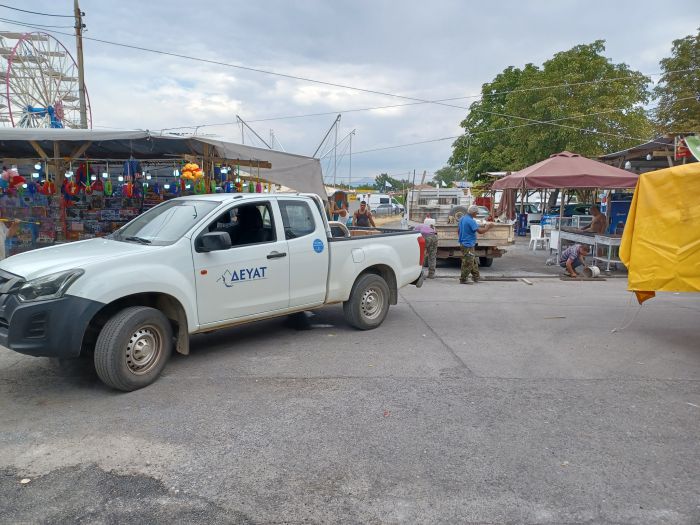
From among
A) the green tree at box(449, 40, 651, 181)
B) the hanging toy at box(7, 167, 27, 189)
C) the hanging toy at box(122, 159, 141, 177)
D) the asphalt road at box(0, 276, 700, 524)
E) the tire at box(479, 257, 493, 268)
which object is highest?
the green tree at box(449, 40, 651, 181)

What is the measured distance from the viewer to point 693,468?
3.58 metres

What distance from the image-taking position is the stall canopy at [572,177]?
42.4 feet

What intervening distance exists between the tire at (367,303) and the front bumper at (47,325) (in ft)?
11.0

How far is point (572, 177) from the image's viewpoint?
12.9m

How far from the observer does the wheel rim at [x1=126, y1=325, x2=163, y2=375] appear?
15.5 feet

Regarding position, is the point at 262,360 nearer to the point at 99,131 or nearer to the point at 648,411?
the point at 648,411

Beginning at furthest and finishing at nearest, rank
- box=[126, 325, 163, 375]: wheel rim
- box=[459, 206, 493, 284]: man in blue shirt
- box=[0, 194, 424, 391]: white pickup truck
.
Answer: box=[459, 206, 493, 284]: man in blue shirt
box=[126, 325, 163, 375]: wheel rim
box=[0, 194, 424, 391]: white pickup truck

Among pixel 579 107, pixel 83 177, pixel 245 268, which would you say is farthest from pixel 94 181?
pixel 579 107

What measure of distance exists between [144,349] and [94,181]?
23.2ft

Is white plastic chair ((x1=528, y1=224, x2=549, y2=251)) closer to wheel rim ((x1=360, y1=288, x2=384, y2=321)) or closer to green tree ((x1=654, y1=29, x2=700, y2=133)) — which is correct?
green tree ((x1=654, y1=29, x2=700, y2=133))

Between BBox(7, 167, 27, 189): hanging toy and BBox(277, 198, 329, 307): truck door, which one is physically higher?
BBox(7, 167, 27, 189): hanging toy

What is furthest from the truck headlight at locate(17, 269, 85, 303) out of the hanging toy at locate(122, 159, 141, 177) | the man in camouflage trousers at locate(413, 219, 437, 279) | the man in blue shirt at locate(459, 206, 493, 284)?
the man in camouflage trousers at locate(413, 219, 437, 279)

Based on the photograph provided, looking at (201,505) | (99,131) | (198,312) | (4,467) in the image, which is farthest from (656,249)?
(99,131)

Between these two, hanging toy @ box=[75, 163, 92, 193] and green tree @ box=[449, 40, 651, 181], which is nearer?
hanging toy @ box=[75, 163, 92, 193]
